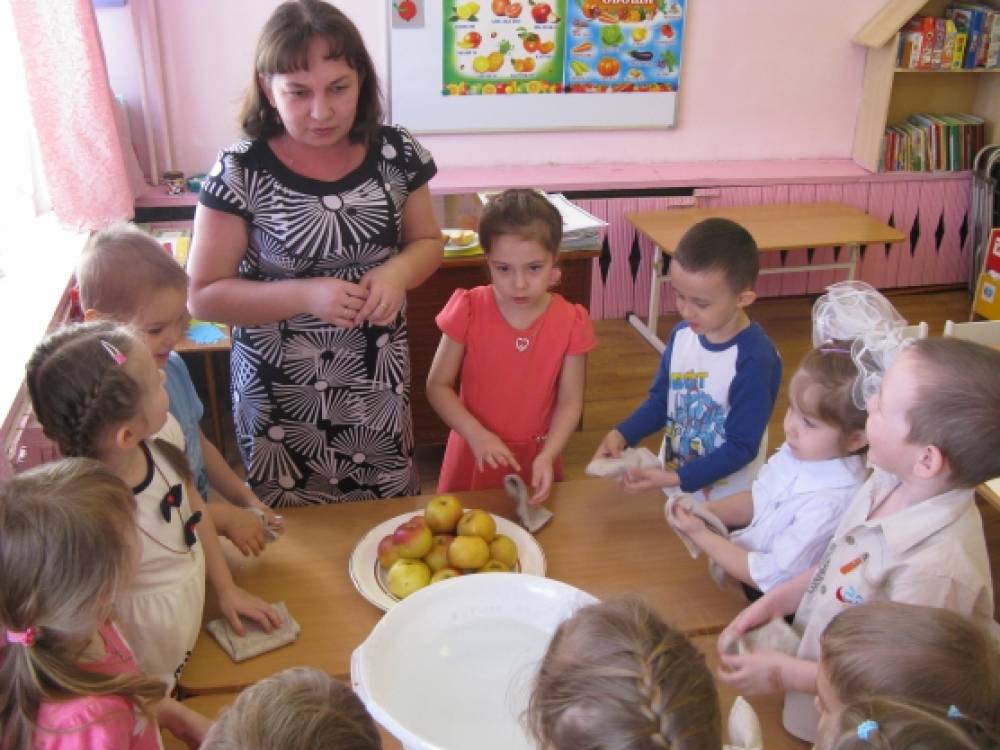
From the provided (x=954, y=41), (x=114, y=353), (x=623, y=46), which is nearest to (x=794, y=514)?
(x=114, y=353)

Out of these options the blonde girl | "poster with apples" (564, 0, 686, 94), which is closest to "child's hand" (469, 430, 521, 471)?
the blonde girl

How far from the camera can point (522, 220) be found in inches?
73.0

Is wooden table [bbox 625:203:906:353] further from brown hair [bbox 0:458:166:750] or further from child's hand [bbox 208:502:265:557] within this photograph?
brown hair [bbox 0:458:166:750]

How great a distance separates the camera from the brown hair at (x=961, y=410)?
3.95 feet

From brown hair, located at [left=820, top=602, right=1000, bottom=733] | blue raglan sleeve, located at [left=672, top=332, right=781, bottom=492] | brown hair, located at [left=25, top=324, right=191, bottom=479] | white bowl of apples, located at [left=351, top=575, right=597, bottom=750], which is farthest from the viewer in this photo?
blue raglan sleeve, located at [left=672, top=332, right=781, bottom=492]

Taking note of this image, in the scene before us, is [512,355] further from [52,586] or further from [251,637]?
[52,586]

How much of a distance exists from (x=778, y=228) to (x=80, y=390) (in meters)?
3.63

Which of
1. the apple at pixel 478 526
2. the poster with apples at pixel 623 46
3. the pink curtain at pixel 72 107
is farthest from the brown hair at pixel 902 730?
the poster with apples at pixel 623 46

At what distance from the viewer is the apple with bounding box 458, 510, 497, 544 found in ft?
5.01

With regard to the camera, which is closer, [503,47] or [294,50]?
[294,50]

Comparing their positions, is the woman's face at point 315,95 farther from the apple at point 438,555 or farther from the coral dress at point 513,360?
the apple at point 438,555

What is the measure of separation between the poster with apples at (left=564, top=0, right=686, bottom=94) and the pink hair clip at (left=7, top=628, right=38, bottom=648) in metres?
4.05

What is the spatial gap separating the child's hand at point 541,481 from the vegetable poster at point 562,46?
122 inches

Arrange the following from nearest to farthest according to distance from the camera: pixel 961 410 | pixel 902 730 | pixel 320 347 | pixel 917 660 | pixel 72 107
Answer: pixel 902 730, pixel 917 660, pixel 961 410, pixel 320 347, pixel 72 107
